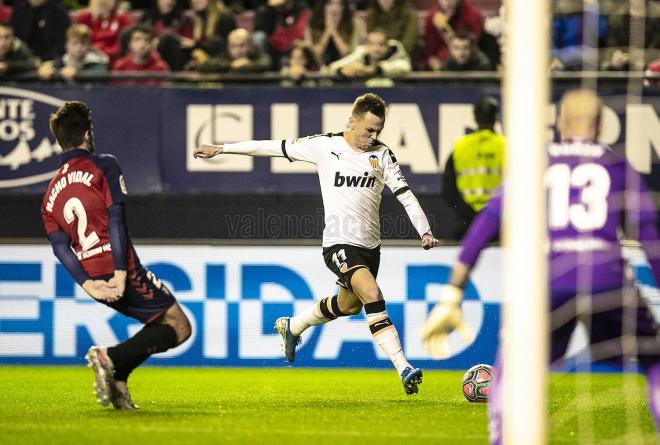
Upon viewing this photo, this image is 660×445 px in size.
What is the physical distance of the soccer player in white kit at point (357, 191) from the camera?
8.70 metres

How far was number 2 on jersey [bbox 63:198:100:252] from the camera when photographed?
7.44m

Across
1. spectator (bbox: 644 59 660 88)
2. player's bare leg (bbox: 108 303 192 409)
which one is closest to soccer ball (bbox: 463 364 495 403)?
player's bare leg (bbox: 108 303 192 409)

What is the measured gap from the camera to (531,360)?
4621 mm

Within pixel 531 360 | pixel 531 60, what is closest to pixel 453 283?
pixel 531 360

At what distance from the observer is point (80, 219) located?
746 cm

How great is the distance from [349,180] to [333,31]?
414cm

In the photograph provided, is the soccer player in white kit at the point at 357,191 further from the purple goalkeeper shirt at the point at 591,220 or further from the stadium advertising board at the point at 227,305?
the purple goalkeeper shirt at the point at 591,220

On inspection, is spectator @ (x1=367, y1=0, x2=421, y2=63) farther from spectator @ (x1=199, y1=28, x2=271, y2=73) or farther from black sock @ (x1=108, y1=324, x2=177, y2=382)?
black sock @ (x1=108, y1=324, x2=177, y2=382)

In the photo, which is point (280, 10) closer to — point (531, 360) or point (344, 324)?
point (344, 324)

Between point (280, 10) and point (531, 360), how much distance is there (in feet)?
30.6

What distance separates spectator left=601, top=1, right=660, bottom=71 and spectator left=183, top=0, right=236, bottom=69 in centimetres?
403

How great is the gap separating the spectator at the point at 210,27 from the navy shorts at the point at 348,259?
176 inches

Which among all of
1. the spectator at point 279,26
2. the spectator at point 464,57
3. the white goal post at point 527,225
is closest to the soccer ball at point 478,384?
the white goal post at point 527,225

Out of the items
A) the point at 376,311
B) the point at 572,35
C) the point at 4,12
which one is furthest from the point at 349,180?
the point at 4,12
